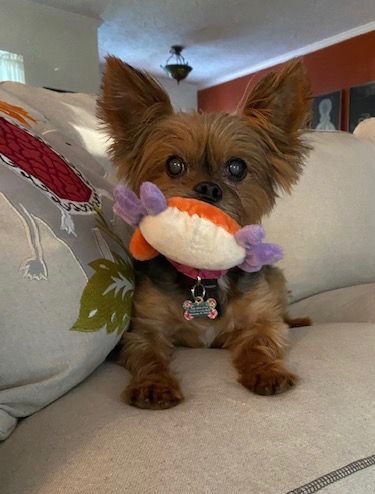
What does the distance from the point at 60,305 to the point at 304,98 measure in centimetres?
64

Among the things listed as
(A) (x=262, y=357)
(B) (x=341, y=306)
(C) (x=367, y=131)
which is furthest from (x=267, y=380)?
(C) (x=367, y=131)

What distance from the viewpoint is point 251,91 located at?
45.4 inches

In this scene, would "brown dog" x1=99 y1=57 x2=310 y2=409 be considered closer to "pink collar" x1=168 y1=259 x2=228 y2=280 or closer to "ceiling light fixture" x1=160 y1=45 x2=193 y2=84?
"pink collar" x1=168 y1=259 x2=228 y2=280

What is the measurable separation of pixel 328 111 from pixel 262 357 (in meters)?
5.14

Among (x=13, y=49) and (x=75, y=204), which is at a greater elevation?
(x=13, y=49)

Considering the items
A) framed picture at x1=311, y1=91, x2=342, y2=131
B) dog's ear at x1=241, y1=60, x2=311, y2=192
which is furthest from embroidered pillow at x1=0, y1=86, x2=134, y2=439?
framed picture at x1=311, y1=91, x2=342, y2=131

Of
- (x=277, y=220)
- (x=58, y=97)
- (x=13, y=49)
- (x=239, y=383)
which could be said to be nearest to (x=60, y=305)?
(x=239, y=383)

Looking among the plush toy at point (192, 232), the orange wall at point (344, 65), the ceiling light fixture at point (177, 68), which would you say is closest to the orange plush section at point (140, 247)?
the plush toy at point (192, 232)

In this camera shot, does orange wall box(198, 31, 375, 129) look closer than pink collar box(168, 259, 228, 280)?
No

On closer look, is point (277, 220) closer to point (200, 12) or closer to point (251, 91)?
point (251, 91)

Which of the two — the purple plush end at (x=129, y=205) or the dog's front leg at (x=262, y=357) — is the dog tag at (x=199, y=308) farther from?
the purple plush end at (x=129, y=205)

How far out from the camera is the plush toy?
840 millimetres

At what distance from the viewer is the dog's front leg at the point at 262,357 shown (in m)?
0.81

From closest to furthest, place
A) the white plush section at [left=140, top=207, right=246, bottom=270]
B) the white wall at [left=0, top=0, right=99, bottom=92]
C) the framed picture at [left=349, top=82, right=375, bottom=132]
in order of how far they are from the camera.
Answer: the white plush section at [left=140, top=207, right=246, bottom=270] < the white wall at [left=0, top=0, right=99, bottom=92] < the framed picture at [left=349, top=82, right=375, bottom=132]
